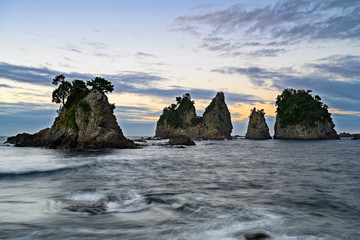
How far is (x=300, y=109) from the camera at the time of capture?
424 feet

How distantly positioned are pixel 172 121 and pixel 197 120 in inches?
926

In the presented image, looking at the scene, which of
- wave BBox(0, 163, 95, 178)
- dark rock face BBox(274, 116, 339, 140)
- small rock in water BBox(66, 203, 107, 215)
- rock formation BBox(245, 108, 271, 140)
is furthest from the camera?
rock formation BBox(245, 108, 271, 140)

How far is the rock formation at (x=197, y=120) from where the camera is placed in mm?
150000

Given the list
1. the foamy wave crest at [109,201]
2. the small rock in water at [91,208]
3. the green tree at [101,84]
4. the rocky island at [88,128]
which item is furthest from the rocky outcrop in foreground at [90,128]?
the small rock in water at [91,208]

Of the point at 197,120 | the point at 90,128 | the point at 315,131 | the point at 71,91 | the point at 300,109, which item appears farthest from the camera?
the point at 197,120

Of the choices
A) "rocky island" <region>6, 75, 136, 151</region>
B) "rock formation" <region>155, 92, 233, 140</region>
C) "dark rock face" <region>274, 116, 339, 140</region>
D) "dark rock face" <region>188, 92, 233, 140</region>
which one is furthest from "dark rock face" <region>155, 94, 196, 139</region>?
"rocky island" <region>6, 75, 136, 151</region>

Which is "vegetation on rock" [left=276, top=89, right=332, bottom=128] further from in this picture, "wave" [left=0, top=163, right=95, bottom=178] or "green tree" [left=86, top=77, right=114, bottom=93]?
"wave" [left=0, top=163, right=95, bottom=178]

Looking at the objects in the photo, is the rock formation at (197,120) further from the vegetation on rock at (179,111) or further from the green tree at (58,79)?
the green tree at (58,79)

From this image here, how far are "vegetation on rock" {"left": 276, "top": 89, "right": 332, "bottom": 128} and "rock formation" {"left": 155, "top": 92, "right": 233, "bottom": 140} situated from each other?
36.2 m

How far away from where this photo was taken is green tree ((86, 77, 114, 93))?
204ft

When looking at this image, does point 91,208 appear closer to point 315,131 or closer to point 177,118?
point 315,131

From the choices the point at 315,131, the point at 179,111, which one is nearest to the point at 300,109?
the point at 315,131

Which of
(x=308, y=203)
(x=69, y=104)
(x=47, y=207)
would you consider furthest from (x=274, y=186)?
(x=69, y=104)

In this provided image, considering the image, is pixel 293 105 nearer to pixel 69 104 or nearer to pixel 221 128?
pixel 221 128
